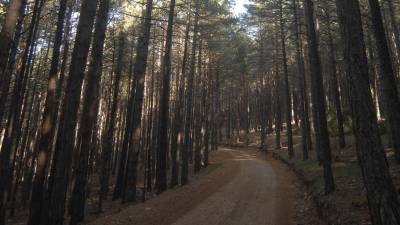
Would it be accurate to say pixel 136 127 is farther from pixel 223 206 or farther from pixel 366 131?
pixel 366 131

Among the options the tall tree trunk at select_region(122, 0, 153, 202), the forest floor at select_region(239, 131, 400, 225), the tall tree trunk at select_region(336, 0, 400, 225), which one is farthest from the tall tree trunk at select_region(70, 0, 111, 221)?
the forest floor at select_region(239, 131, 400, 225)

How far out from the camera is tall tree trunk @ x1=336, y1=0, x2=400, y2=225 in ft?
18.4

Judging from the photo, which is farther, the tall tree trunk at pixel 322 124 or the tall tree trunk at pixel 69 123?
the tall tree trunk at pixel 322 124

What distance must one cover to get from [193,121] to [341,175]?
17.9 meters

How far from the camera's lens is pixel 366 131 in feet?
19.8

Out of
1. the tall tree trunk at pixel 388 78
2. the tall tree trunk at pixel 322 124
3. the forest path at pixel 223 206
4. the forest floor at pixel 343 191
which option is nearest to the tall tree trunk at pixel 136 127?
the forest path at pixel 223 206

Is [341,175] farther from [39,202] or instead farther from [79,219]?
[39,202]

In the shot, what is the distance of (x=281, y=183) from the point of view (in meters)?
15.9

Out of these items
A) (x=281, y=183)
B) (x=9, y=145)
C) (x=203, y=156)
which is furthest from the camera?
(x=203, y=156)

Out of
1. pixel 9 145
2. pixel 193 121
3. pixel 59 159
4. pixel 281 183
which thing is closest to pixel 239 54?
pixel 193 121

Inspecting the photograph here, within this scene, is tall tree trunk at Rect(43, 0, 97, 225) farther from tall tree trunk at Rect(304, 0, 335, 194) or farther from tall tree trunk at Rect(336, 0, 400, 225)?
tall tree trunk at Rect(304, 0, 335, 194)

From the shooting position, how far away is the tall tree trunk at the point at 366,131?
18.4 feet

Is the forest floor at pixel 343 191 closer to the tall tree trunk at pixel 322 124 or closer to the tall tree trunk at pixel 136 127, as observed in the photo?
the tall tree trunk at pixel 322 124

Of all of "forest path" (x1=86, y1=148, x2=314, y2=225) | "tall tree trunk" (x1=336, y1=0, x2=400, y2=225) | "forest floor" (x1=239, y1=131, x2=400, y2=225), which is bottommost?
"forest path" (x1=86, y1=148, x2=314, y2=225)
